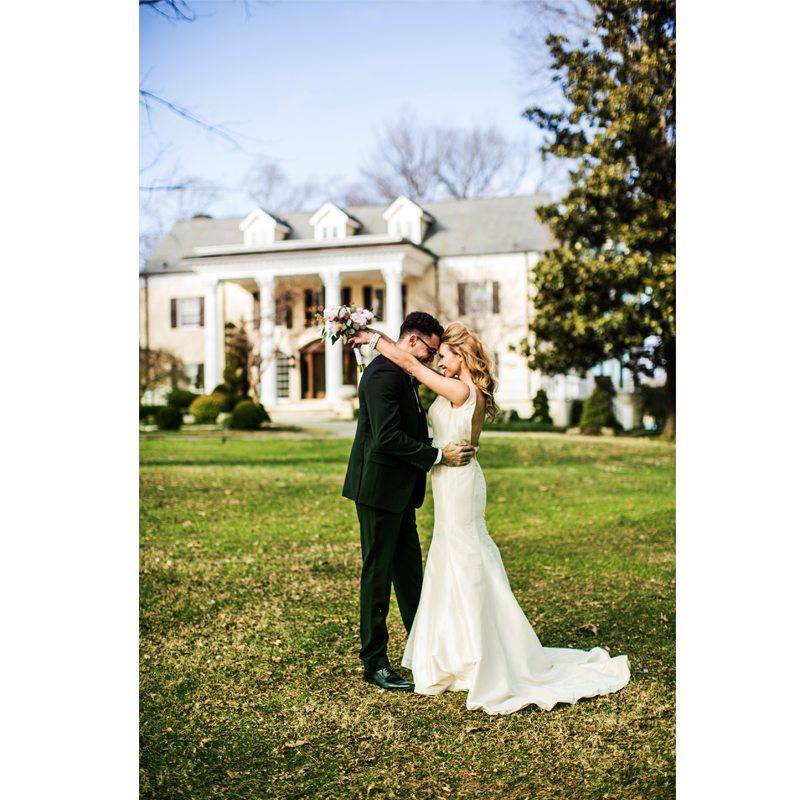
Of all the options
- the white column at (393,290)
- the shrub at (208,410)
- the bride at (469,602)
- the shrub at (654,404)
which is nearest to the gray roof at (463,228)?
the white column at (393,290)

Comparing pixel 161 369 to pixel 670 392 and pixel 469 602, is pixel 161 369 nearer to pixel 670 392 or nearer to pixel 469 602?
pixel 670 392

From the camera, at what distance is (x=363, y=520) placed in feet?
13.9

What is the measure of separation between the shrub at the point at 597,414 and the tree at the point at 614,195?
6.74ft

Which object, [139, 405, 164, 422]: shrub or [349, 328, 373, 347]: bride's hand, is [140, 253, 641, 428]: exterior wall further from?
[349, 328, 373, 347]: bride's hand

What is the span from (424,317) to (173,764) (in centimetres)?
237

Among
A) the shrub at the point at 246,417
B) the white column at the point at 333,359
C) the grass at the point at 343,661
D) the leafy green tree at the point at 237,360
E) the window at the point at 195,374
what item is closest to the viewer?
the grass at the point at 343,661

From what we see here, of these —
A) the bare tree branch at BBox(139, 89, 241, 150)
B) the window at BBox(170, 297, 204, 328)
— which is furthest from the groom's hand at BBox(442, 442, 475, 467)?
the window at BBox(170, 297, 204, 328)

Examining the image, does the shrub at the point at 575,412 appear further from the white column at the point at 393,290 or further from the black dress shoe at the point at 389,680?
the black dress shoe at the point at 389,680

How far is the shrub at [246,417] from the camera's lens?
18297mm

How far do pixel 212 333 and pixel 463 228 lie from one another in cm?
853

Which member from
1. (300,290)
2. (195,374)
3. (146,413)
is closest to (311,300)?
(300,290)

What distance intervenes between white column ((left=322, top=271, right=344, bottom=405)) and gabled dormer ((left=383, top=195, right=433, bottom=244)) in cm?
242
